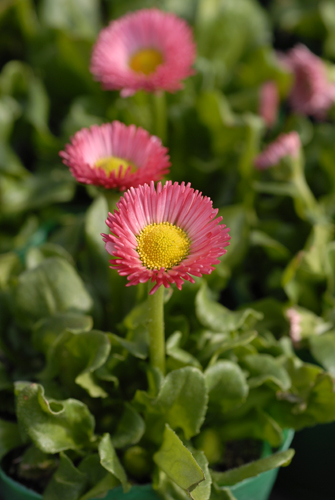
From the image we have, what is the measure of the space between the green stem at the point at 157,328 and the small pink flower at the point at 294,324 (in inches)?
9.0

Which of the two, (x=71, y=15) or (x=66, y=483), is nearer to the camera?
(x=66, y=483)

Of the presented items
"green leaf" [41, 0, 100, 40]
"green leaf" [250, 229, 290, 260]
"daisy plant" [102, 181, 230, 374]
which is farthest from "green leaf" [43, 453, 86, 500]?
"green leaf" [41, 0, 100, 40]

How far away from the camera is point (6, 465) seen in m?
0.67

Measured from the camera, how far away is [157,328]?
0.56 metres

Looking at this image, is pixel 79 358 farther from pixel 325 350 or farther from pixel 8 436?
pixel 325 350

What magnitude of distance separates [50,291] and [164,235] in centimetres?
26

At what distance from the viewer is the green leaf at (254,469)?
0.58m

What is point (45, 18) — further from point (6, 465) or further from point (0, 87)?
point (6, 465)

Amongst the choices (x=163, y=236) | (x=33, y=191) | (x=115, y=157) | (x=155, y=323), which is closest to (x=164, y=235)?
(x=163, y=236)

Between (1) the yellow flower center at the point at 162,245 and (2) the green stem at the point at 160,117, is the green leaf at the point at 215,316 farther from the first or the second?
(2) the green stem at the point at 160,117

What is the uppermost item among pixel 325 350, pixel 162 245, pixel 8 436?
pixel 162 245

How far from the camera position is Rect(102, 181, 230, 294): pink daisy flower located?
451mm

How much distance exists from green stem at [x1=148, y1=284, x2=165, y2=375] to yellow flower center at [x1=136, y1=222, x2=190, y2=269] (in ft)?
0.12

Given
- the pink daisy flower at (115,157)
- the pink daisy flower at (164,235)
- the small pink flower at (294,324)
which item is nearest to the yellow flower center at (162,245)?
the pink daisy flower at (164,235)
